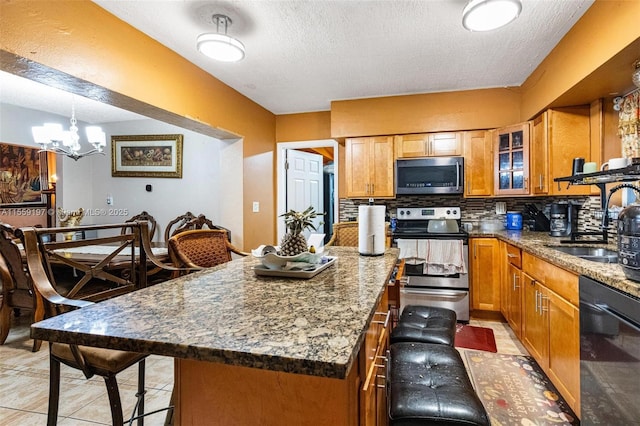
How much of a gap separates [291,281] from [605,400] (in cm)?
139

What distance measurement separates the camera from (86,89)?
2.01m

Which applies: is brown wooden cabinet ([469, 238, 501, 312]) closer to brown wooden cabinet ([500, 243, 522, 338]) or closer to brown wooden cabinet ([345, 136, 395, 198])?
brown wooden cabinet ([500, 243, 522, 338])

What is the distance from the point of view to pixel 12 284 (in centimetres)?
266

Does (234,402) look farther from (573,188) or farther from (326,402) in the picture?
(573,188)

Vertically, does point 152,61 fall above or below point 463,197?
above

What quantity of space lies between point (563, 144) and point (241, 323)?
3082 millimetres

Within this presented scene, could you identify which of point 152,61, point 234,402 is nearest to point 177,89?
point 152,61

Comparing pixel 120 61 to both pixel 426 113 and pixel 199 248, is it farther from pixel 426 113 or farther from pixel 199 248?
pixel 426 113

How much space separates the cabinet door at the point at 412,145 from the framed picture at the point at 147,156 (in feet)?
9.72

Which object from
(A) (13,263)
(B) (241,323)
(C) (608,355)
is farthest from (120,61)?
(C) (608,355)

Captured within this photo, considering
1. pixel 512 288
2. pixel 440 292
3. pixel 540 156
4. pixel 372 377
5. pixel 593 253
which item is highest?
pixel 540 156

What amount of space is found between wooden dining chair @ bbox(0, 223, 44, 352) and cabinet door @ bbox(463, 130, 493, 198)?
160 inches

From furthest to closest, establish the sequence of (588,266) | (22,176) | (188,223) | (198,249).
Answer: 1. (22,176)
2. (188,223)
3. (198,249)
4. (588,266)

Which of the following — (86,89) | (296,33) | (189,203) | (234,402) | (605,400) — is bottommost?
(605,400)
